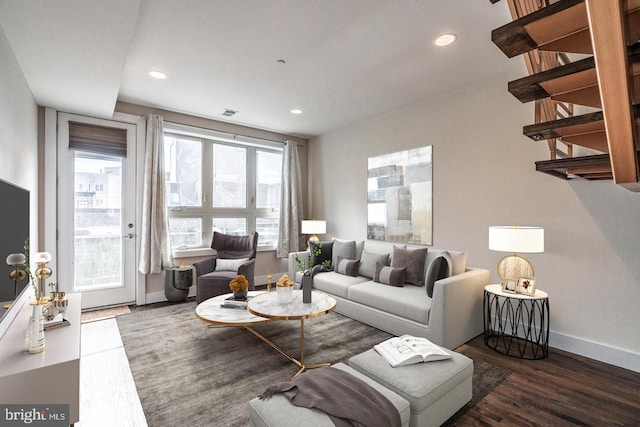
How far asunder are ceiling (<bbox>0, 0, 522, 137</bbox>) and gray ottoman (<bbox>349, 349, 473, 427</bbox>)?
241cm

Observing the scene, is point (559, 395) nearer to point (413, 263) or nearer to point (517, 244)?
point (517, 244)

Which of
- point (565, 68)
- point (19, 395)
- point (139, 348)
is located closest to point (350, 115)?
point (565, 68)

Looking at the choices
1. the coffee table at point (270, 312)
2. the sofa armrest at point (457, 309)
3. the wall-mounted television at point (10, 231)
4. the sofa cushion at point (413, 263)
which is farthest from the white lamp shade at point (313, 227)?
the wall-mounted television at point (10, 231)

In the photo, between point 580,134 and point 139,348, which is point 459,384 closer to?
point 580,134

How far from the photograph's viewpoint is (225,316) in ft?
9.05

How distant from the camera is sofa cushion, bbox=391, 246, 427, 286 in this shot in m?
3.46

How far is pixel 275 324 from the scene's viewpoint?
346 centimetres

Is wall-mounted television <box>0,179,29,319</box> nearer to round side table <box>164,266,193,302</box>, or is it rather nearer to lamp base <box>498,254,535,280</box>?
round side table <box>164,266,193,302</box>

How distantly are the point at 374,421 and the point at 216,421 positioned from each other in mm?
1053

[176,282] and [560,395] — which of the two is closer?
[560,395]

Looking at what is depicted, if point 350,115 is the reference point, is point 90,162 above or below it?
below

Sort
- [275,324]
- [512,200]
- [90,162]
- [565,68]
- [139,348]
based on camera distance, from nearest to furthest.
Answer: [565,68], [139,348], [512,200], [275,324], [90,162]

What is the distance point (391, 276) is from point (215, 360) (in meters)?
2.02

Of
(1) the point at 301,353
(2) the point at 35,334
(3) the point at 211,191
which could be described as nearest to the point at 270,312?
(1) the point at 301,353
